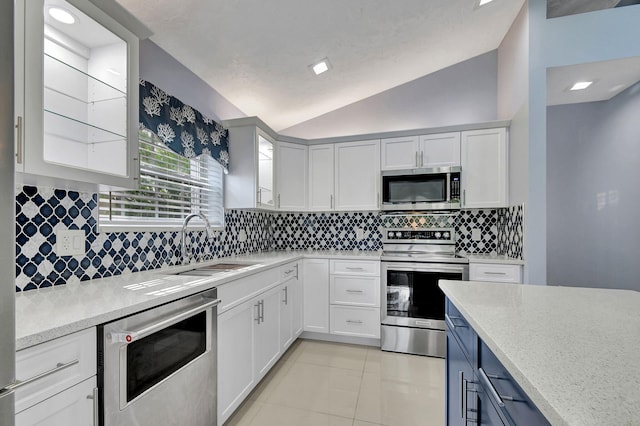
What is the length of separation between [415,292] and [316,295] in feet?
3.33

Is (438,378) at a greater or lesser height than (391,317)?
lesser

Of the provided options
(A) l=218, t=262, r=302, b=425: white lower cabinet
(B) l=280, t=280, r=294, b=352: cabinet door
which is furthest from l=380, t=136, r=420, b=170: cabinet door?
(B) l=280, t=280, r=294, b=352: cabinet door

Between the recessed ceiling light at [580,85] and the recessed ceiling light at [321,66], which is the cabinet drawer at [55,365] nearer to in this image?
the recessed ceiling light at [321,66]

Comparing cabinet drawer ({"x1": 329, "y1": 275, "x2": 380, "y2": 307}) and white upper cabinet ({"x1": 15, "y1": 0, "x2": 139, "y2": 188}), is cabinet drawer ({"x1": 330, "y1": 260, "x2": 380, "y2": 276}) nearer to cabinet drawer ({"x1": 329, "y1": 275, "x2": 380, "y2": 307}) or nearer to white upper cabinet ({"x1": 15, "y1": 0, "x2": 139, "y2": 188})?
cabinet drawer ({"x1": 329, "y1": 275, "x2": 380, "y2": 307})

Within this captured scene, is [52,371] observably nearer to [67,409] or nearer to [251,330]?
[67,409]

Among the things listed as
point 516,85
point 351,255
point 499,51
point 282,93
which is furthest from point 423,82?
point 351,255

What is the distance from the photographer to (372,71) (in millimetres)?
3117

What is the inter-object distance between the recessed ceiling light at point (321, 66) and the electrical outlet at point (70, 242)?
226cm

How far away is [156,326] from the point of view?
1.19 meters

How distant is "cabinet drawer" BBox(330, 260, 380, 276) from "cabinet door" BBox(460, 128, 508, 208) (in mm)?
1158

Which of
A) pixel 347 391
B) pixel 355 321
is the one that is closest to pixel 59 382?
pixel 347 391

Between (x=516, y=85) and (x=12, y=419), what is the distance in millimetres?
3756

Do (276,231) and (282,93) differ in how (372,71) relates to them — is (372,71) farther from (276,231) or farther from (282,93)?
(276,231)

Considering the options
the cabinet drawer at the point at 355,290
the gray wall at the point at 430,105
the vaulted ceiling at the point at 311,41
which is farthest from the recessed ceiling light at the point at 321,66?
the cabinet drawer at the point at 355,290
